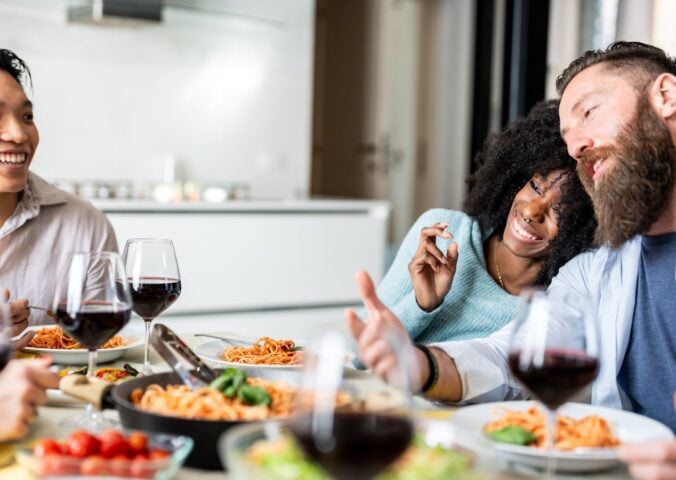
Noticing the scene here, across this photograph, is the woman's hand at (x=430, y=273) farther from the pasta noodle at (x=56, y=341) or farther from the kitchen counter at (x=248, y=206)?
the kitchen counter at (x=248, y=206)

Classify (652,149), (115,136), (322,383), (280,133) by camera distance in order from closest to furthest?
(322,383)
(652,149)
(115,136)
(280,133)

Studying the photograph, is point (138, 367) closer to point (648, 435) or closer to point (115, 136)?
point (648, 435)

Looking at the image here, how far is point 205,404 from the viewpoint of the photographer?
109 cm

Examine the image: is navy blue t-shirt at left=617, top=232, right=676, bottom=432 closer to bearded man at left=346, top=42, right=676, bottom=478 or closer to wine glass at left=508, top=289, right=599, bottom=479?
bearded man at left=346, top=42, right=676, bottom=478

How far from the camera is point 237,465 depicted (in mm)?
816

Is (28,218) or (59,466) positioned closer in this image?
(59,466)

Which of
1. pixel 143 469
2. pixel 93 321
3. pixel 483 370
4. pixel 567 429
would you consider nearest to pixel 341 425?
pixel 143 469

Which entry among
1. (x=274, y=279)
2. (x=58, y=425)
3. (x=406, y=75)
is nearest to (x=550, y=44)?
(x=406, y=75)

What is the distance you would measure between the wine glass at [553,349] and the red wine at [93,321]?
0.55 meters

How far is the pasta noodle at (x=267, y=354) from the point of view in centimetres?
154

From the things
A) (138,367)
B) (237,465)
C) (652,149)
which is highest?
(652,149)

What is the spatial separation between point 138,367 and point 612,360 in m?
0.86

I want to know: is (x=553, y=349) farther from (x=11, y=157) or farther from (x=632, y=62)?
(x=11, y=157)

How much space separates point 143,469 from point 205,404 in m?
0.19
